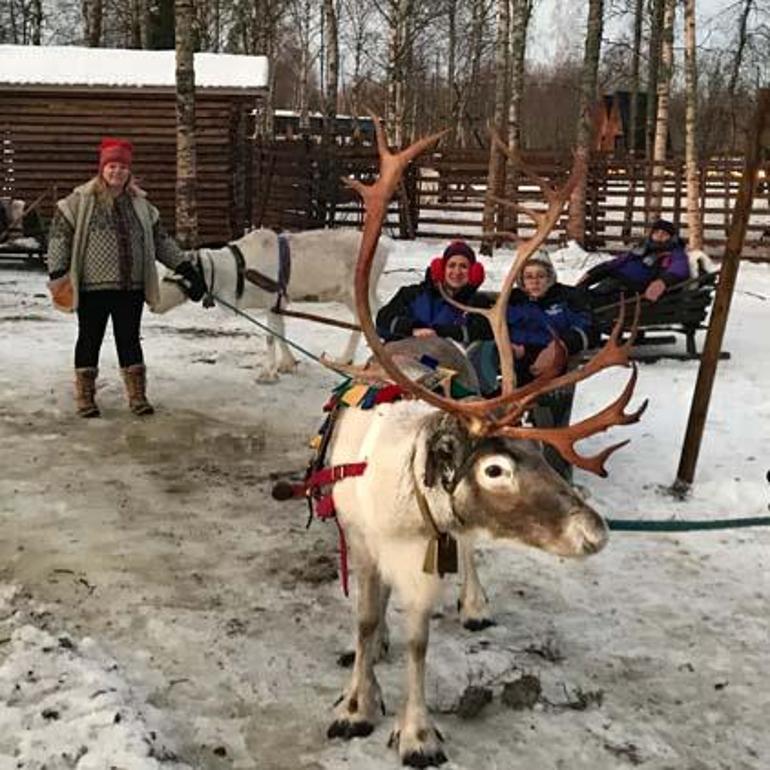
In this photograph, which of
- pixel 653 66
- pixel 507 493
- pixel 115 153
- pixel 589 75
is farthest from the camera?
pixel 653 66

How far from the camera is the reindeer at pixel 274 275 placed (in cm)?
880

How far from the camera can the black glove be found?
774 cm

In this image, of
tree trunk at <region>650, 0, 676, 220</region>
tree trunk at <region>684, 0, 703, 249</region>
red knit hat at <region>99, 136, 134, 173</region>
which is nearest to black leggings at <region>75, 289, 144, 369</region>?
red knit hat at <region>99, 136, 134, 173</region>

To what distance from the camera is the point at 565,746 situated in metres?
3.51

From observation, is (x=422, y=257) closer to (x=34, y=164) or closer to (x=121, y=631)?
(x=34, y=164)

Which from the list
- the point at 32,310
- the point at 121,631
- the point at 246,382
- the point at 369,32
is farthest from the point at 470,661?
the point at 369,32

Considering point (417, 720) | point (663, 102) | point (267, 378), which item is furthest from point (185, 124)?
point (417, 720)

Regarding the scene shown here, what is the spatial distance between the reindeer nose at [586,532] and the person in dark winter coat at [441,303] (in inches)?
102

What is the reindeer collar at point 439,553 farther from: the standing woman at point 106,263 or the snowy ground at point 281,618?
the standing woman at point 106,263

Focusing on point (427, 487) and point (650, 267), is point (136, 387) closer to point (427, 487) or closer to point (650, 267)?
point (650, 267)

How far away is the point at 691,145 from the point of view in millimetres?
16938

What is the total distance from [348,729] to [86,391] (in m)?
4.41

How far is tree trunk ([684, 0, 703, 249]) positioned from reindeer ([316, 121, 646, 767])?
13.1 m

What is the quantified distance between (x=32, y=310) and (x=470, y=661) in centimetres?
878
